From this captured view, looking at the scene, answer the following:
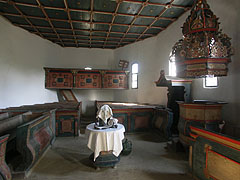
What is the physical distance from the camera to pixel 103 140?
2910 mm

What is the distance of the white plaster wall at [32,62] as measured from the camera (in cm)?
523

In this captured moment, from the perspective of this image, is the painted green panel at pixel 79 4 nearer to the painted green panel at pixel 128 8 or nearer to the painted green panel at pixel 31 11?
the painted green panel at pixel 128 8

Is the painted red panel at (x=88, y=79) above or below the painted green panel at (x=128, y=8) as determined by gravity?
below

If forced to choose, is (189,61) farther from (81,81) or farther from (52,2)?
(81,81)

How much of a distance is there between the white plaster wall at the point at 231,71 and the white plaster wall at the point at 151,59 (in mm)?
1612

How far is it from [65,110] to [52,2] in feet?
11.8

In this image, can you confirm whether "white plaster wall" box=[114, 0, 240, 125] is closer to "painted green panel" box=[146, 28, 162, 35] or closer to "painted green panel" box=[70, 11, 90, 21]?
"painted green panel" box=[146, 28, 162, 35]

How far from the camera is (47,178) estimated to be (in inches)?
107

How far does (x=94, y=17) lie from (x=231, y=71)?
15.9ft

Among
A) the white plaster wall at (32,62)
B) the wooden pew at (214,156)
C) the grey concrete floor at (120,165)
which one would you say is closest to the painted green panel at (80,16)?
the white plaster wall at (32,62)

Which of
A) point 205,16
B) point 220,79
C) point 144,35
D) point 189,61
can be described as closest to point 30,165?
point 189,61

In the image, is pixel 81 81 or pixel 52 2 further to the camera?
pixel 81 81

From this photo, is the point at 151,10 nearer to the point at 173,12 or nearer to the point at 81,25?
the point at 173,12

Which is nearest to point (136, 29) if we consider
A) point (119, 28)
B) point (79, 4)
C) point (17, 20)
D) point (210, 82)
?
point (119, 28)
